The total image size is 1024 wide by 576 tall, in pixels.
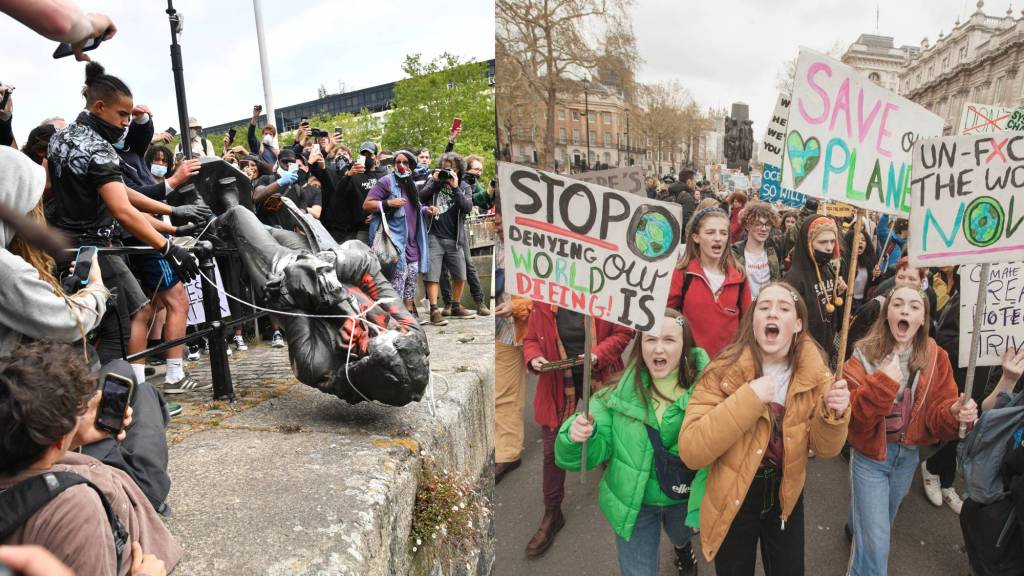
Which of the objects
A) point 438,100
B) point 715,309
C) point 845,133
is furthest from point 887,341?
point 438,100

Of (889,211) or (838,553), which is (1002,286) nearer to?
(889,211)

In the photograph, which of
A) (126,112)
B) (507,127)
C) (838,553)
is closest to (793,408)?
(838,553)

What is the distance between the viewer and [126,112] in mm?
2920

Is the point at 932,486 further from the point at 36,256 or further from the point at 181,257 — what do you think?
the point at 181,257

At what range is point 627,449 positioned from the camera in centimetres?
197

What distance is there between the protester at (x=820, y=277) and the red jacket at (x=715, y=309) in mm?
156

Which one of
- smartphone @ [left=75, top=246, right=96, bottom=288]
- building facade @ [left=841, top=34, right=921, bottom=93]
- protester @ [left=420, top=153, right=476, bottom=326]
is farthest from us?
protester @ [left=420, top=153, right=476, bottom=326]

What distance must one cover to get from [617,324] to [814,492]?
0.84 meters

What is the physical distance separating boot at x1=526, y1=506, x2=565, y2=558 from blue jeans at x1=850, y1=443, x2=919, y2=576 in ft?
3.11

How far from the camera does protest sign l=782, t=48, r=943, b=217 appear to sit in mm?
1774

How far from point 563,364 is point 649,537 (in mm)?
598

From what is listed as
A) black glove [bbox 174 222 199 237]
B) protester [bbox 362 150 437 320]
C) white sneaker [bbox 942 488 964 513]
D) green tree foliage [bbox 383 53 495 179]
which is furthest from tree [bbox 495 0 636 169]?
green tree foliage [bbox 383 53 495 179]

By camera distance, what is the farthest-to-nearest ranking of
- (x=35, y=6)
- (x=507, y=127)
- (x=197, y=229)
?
1. (x=197, y=229)
2. (x=507, y=127)
3. (x=35, y=6)

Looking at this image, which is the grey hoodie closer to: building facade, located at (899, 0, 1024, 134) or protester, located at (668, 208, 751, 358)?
protester, located at (668, 208, 751, 358)
